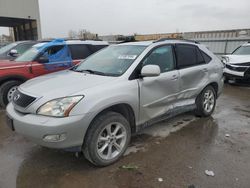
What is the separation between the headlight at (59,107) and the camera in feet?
8.86

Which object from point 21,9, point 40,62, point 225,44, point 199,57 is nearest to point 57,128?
point 199,57

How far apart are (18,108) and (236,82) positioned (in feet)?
28.5

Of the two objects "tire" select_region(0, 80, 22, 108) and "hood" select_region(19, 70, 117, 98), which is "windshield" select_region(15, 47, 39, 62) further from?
"hood" select_region(19, 70, 117, 98)

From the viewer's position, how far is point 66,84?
3.16 m

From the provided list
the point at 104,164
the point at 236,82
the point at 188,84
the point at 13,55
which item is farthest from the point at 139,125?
the point at 236,82

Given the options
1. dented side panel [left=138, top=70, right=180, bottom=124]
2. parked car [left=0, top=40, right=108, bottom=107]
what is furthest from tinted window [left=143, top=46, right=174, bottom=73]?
parked car [left=0, top=40, right=108, bottom=107]

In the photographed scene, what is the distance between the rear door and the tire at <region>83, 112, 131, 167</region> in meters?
1.44

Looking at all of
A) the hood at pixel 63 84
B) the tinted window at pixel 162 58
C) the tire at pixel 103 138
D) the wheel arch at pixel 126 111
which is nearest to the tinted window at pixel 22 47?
the hood at pixel 63 84

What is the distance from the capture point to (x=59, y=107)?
8.95 feet

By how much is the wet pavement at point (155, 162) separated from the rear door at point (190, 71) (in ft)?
2.12

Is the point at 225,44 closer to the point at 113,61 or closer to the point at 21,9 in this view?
the point at 113,61

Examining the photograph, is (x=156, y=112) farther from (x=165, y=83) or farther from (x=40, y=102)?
(x=40, y=102)

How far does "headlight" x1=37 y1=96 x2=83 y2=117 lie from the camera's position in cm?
270

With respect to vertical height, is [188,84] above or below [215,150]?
above
